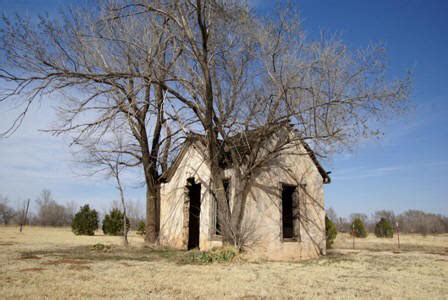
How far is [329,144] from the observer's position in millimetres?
9555

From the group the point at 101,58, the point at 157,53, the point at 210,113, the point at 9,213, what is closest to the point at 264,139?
the point at 210,113

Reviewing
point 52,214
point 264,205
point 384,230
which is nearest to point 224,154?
point 264,205

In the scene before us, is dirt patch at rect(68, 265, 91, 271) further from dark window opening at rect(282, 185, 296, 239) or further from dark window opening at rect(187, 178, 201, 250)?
dark window opening at rect(282, 185, 296, 239)

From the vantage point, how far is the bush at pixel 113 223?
2903 cm

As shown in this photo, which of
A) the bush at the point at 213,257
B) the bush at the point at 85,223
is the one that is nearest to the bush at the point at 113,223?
the bush at the point at 85,223

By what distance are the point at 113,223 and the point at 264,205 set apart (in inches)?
824

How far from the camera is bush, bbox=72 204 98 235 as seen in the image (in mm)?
28266

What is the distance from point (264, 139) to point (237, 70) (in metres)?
2.49

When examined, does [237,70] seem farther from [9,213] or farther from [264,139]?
[9,213]

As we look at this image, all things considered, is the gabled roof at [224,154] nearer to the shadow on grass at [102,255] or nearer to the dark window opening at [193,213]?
the dark window opening at [193,213]

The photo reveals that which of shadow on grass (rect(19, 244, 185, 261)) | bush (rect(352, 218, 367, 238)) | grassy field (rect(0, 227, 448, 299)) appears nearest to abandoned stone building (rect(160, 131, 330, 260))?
shadow on grass (rect(19, 244, 185, 261))

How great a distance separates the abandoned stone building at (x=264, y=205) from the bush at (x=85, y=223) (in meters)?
16.2

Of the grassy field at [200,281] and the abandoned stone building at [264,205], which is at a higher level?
the abandoned stone building at [264,205]

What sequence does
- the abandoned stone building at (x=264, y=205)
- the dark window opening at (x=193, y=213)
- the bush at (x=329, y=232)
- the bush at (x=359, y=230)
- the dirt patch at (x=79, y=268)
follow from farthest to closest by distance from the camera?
the bush at (x=359, y=230) < the bush at (x=329, y=232) < the dark window opening at (x=193, y=213) < the abandoned stone building at (x=264, y=205) < the dirt patch at (x=79, y=268)
